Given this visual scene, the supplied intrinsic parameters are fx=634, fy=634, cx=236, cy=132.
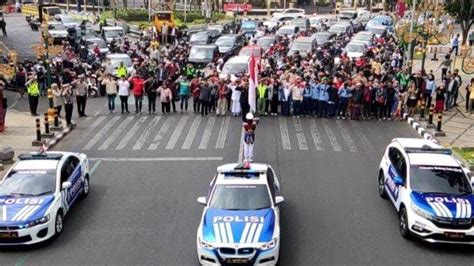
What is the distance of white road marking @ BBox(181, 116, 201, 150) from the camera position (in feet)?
73.3

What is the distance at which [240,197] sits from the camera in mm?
13906

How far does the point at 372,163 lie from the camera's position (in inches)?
799

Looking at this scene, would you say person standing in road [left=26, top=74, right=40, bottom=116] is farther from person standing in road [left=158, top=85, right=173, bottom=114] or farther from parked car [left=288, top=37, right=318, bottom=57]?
parked car [left=288, top=37, right=318, bottom=57]

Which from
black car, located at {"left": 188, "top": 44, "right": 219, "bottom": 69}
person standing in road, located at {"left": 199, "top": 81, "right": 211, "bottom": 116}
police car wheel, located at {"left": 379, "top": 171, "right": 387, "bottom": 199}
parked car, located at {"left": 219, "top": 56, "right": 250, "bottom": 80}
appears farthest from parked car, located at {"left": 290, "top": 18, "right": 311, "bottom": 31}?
Result: police car wheel, located at {"left": 379, "top": 171, "right": 387, "bottom": 199}

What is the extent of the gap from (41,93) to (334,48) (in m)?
19.9

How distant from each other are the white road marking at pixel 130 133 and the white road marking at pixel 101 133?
944 millimetres

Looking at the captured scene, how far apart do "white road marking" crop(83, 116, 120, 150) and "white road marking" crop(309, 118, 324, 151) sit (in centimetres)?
792

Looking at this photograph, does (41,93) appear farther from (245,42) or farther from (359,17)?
(359,17)

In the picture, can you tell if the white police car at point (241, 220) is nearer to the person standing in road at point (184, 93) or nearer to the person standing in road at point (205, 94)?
the person standing in road at point (205, 94)

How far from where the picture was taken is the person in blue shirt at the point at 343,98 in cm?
2548

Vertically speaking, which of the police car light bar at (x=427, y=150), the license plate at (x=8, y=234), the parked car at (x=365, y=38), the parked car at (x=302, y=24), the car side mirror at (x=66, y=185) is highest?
the parked car at (x=302, y=24)

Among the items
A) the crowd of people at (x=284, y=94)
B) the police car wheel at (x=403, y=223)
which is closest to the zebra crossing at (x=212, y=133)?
the crowd of people at (x=284, y=94)

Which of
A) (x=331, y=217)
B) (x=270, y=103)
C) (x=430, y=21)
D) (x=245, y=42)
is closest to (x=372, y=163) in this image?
(x=331, y=217)

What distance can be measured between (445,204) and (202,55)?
85.0 ft
